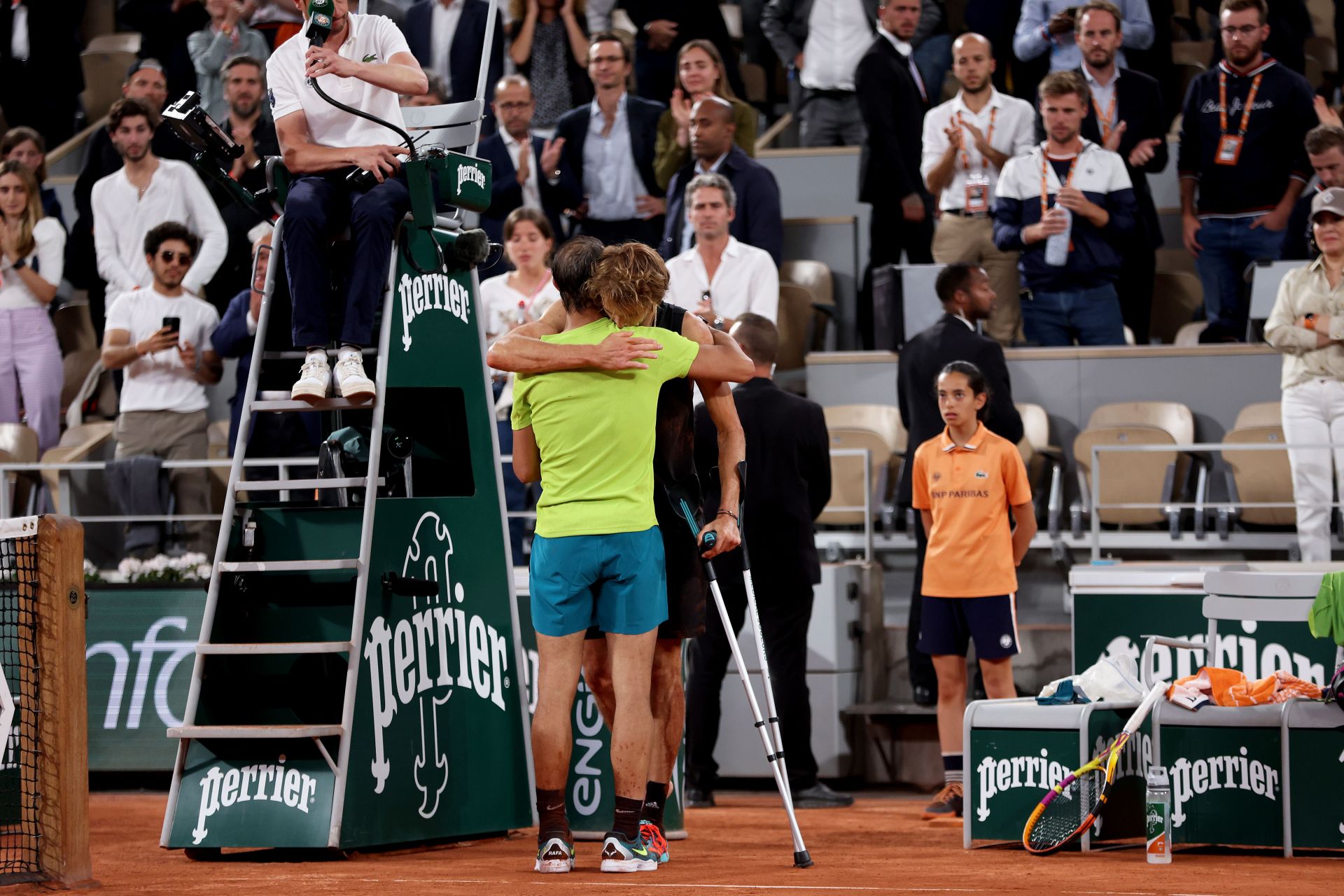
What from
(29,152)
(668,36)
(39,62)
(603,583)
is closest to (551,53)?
(668,36)

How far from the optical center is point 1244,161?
1248 cm

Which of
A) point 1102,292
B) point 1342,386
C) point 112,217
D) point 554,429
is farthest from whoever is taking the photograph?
point 112,217

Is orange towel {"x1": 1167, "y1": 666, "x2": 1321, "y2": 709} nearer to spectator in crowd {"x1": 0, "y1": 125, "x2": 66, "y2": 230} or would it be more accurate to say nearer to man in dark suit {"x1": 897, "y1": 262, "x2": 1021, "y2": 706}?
man in dark suit {"x1": 897, "y1": 262, "x2": 1021, "y2": 706}

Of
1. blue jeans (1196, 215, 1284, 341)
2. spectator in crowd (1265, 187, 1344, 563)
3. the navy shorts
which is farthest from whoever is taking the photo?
blue jeans (1196, 215, 1284, 341)

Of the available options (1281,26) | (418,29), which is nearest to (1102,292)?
(1281,26)

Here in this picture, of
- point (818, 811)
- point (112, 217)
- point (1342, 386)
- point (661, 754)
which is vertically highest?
point (112, 217)

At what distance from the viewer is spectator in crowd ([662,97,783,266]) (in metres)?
12.1

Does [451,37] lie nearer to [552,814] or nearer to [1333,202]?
[1333,202]

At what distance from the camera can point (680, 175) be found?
12.5 m

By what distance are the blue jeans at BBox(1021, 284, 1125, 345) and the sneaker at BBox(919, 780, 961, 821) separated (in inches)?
174

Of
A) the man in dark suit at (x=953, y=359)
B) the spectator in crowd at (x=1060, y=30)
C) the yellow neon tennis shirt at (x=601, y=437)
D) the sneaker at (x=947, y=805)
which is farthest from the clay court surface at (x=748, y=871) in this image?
the spectator in crowd at (x=1060, y=30)

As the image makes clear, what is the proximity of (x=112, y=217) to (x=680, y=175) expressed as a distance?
163 inches

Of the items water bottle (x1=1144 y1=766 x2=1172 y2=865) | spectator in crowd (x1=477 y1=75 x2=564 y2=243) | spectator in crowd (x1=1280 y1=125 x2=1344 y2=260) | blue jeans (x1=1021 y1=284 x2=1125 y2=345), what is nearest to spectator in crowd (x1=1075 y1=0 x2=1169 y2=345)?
blue jeans (x1=1021 y1=284 x2=1125 y2=345)

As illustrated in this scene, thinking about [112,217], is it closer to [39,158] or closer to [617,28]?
[39,158]
